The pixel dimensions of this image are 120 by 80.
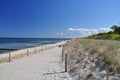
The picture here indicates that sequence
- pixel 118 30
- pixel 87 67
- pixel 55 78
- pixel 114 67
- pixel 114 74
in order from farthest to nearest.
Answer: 1. pixel 118 30
2. pixel 87 67
3. pixel 55 78
4. pixel 114 67
5. pixel 114 74

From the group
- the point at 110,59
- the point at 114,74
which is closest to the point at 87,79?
the point at 114,74

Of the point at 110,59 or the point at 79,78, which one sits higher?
the point at 110,59

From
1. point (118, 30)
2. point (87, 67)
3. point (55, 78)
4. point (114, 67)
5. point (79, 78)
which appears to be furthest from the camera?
point (118, 30)

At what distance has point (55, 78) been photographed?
445 inches

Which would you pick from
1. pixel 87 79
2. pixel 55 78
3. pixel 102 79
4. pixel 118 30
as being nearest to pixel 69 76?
pixel 55 78

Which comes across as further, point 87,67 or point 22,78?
point 87,67

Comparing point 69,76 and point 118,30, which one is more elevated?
point 118,30

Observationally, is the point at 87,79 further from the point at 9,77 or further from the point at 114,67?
the point at 9,77

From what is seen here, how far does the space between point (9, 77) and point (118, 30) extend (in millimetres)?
65049

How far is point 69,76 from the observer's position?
1170cm

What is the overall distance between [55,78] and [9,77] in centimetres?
267

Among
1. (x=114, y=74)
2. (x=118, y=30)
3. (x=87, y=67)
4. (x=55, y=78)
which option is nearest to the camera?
(x=114, y=74)

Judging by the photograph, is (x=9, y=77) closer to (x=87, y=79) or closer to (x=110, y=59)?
(x=87, y=79)

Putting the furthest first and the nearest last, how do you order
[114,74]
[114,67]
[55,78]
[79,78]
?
[55,78], [79,78], [114,67], [114,74]
